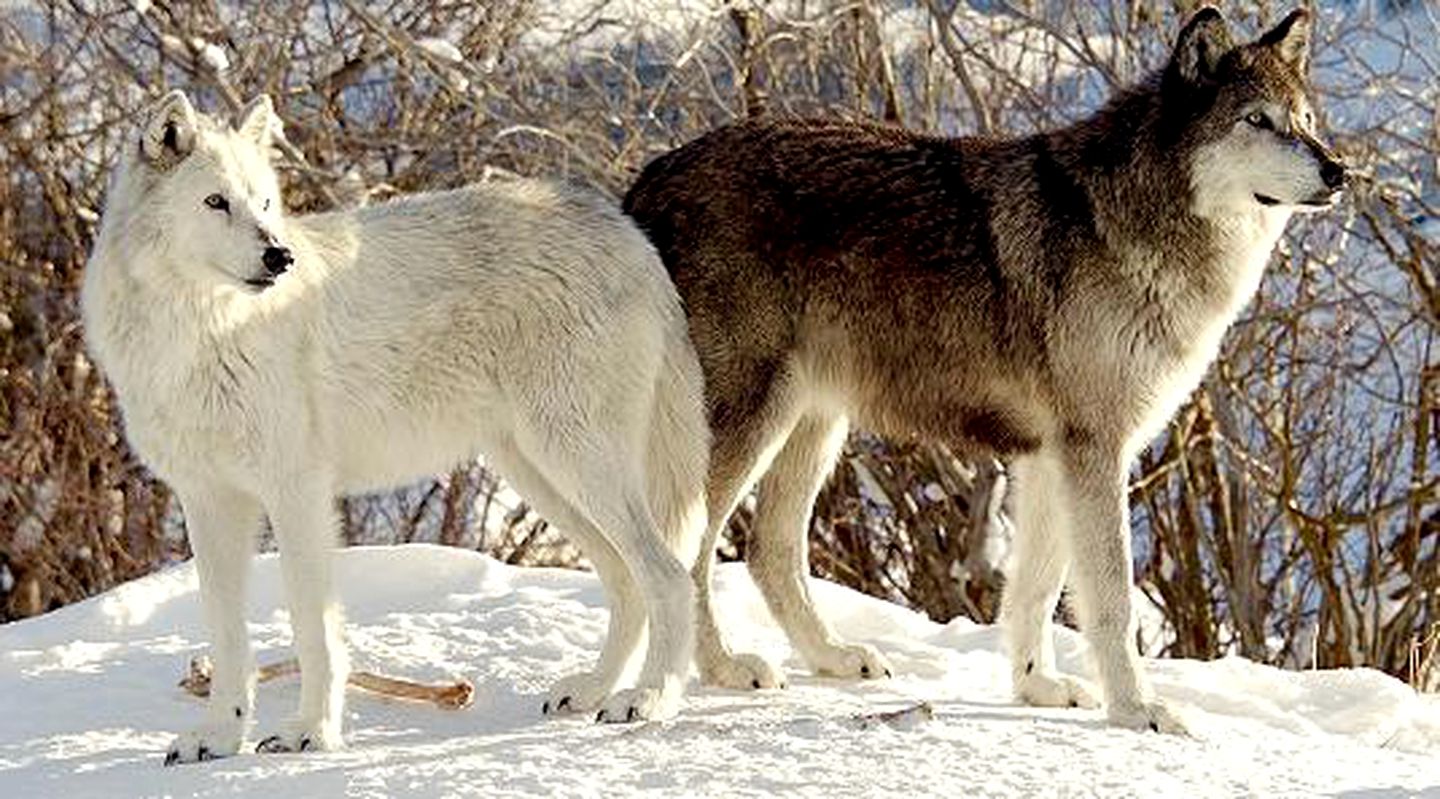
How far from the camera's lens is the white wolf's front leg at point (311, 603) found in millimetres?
5840

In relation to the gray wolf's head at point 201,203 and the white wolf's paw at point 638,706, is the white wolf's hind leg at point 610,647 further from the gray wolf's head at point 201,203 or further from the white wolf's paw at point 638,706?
the gray wolf's head at point 201,203

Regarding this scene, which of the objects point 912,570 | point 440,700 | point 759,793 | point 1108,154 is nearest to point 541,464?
point 440,700

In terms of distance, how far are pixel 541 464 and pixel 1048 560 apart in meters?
1.71

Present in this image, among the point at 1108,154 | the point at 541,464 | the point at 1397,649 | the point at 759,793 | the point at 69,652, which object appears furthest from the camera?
the point at 1397,649

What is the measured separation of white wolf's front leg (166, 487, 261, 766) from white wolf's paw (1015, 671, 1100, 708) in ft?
7.61

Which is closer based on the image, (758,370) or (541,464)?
(541,464)

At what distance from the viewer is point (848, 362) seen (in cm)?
693

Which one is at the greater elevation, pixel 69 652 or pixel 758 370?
pixel 758 370

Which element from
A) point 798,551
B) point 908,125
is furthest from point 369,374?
point 908,125

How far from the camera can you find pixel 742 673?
6.86 m

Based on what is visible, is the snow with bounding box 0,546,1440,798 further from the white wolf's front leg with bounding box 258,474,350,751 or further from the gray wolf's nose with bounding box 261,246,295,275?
the gray wolf's nose with bounding box 261,246,295,275

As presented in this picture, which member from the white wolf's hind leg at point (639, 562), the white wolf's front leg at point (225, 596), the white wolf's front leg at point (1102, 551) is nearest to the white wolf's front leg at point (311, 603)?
the white wolf's front leg at point (225, 596)

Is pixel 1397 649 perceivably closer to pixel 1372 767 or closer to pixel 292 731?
pixel 1372 767

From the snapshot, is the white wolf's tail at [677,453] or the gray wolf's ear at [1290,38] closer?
the white wolf's tail at [677,453]
